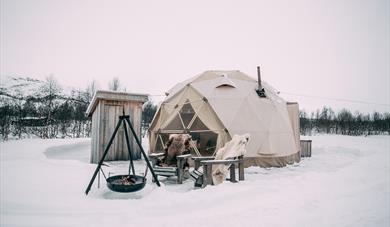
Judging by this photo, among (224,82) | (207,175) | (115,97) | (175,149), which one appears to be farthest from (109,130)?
(207,175)

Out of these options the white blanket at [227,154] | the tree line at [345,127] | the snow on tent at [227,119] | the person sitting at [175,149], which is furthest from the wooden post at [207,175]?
the tree line at [345,127]

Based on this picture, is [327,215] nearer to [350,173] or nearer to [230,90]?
[350,173]

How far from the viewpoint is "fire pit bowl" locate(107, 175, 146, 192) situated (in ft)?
17.7

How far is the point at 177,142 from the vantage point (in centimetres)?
869

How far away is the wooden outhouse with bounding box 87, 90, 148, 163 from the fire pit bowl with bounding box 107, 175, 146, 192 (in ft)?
16.0

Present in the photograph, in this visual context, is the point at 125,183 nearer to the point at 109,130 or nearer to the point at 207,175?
the point at 207,175

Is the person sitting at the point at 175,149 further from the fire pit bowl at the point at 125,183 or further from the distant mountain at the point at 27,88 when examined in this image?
the distant mountain at the point at 27,88

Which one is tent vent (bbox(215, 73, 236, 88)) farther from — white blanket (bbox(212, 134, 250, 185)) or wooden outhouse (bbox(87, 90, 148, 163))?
white blanket (bbox(212, 134, 250, 185))

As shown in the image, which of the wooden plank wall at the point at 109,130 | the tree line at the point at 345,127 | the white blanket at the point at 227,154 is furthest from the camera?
the tree line at the point at 345,127

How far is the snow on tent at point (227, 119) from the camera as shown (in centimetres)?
1058

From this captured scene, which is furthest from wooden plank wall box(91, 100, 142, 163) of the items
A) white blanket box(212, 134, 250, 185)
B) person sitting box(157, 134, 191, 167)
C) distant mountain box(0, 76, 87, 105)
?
distant mountain box(0, 76, 87, 105)

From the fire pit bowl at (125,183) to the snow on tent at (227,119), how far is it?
16.9 feet

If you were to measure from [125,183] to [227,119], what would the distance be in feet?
19.9

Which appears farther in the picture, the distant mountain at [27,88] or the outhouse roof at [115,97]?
the distant mountain at [27,88]
